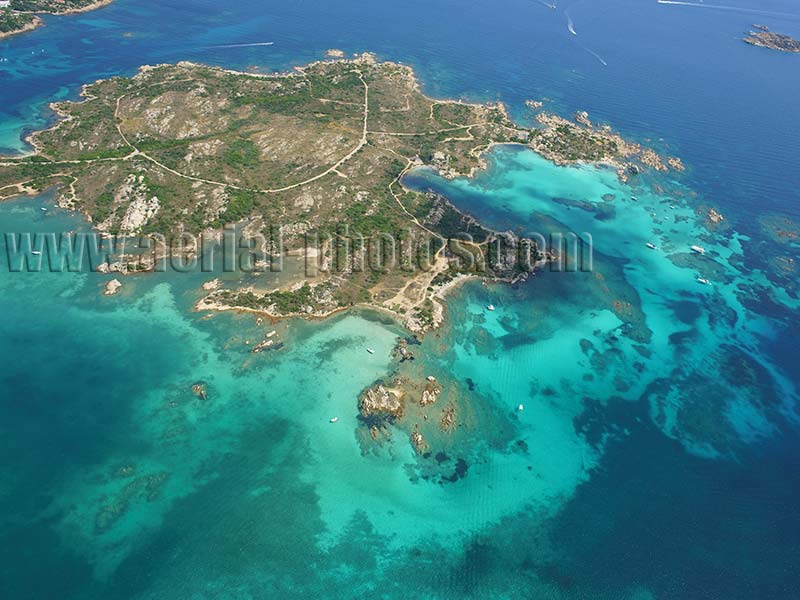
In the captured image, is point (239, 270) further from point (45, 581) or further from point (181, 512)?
point (45, 581)

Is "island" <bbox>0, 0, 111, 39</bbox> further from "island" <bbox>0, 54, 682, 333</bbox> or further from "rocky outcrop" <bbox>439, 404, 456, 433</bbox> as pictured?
"rocky outcrop" <bbox>439, 404, 456, 433</bbox>

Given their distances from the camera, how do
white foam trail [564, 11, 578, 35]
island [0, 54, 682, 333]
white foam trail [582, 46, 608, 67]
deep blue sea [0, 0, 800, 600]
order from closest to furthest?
deep blue sea [0, 0, 800, 600] → island [0, 54, 682, 333] → white foam trail [582, 46, 608, 67] → white foam trail [564, 11, 578, 35]

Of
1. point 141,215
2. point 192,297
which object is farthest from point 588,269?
point 141,215

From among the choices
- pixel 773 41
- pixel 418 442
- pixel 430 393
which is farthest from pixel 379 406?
pixel 773 41

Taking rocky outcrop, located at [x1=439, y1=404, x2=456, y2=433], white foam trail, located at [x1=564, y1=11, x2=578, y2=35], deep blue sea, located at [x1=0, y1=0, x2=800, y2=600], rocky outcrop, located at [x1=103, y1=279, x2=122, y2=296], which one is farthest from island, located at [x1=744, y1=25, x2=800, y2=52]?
rocky outcrop, located at [x1=103, y1=279, x2=122, y2=296]

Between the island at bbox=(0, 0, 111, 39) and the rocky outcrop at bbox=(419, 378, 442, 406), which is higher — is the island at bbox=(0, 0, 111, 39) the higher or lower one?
the higher one

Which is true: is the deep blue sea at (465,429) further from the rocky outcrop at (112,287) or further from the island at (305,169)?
the island at (305,169)

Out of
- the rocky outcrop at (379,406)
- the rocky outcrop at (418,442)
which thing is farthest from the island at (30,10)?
the rocky outcrop at (418,442)
